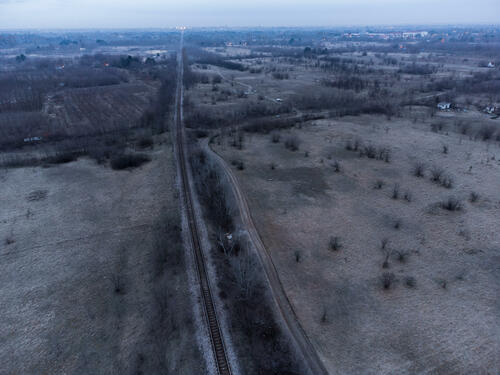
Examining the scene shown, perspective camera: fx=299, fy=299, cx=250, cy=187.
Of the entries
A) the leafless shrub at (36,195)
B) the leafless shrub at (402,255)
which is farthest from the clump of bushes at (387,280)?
the leafless shrub at (36,195)

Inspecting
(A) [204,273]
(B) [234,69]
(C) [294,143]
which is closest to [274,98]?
(C) [294,143]

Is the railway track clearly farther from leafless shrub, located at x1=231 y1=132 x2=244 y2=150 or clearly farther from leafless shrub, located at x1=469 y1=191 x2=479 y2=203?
leafless shrub, located at x1=469 y1=191 x2=479 y2=203

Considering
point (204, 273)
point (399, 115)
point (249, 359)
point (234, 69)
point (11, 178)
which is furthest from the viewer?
point (234, 69)

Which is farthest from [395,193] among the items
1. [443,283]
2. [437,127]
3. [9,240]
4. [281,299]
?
[9,240]

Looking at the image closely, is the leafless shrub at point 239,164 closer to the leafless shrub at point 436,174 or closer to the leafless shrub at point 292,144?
the leafless shrub at point 292,144

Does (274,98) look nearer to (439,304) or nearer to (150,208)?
(150,208)

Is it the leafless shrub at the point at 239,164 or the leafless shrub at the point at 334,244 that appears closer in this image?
the leafless shrub at the point at 334,244

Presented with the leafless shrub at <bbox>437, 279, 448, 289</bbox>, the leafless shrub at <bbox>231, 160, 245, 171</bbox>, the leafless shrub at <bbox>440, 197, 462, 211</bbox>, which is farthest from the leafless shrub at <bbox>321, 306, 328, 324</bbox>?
the leafless shrub at <bbox>231, 160, 245, 171</bbox>
